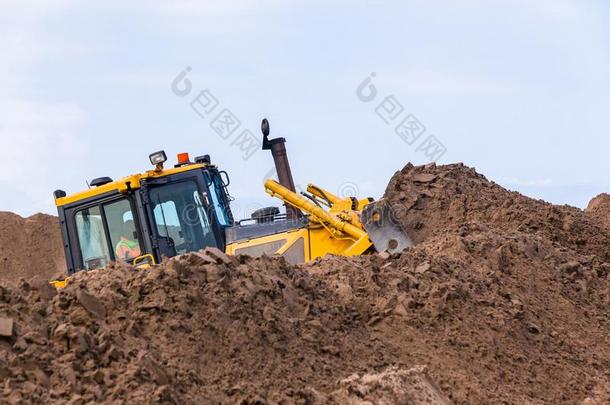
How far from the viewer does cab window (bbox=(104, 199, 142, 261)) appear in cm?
1052

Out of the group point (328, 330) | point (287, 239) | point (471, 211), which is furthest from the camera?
point (471, 211)

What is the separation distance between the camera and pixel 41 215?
22.9 metres

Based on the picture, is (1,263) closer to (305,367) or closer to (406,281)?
(406,281)

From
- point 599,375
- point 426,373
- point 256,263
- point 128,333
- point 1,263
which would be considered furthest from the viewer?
point 1,263

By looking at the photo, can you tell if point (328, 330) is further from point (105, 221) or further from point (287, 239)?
point (105, 221)

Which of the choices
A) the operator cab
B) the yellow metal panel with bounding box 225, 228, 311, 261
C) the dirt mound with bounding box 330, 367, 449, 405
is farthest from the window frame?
the dirt mound with bounding box 330, 367, 449, 405

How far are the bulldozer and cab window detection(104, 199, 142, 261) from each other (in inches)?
0.4

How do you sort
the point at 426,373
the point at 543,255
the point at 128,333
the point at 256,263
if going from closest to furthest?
1. the point at 128,333
2. the point at 426,373
3. the point at 256,263
4. the point at 543,255

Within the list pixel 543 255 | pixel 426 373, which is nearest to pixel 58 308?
pixel 426 373

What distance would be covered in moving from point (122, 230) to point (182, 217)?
2.20ft

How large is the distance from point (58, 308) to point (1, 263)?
15893 mm

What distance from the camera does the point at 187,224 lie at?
34.5 feet

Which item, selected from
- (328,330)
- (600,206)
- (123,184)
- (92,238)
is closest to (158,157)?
(123,184)

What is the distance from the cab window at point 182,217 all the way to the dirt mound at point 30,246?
11.6 meters
